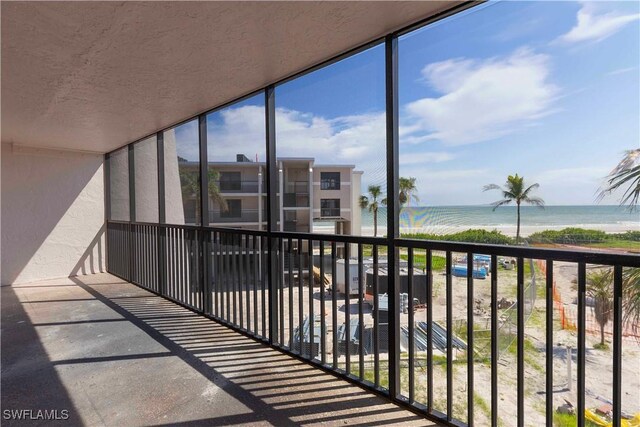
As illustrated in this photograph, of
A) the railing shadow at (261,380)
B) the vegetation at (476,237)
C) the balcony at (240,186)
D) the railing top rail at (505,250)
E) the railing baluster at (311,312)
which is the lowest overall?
the railing shadow at (261,380)

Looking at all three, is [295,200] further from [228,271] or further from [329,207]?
[228,271]

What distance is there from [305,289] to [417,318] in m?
1.02

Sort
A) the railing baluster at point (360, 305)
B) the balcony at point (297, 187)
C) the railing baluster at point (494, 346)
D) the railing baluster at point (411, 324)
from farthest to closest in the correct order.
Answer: the balcony at point (297, 187) → the railing baluster at point (360, 305) → the railing baluster at point (411, 324) → the railing baluster at point (494, 346)

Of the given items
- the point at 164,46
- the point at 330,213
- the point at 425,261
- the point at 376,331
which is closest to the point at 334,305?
the point at 376,331

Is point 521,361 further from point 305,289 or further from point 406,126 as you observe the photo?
point 305,289

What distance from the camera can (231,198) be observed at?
3402mm

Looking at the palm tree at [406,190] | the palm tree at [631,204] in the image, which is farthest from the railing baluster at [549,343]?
the palm tree at [406,190]

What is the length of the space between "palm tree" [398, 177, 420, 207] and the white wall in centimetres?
532

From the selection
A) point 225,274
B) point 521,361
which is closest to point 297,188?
point 225,274

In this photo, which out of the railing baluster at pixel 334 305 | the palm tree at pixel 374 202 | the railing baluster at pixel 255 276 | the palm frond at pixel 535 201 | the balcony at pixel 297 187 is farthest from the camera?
the railing baluster at pixel 255 276

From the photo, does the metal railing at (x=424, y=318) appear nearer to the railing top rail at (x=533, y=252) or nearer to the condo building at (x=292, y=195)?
the railing top rail at (x=533, y=252)

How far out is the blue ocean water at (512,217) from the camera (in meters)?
1.28

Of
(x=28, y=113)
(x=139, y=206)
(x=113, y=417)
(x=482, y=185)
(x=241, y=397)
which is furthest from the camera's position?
(x=139, y=206)

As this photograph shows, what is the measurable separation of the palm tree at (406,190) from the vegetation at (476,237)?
208mm
